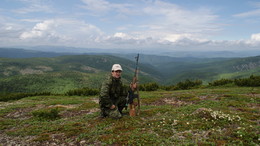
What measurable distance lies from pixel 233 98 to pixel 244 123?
1137 cm

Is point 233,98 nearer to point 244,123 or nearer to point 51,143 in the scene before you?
point 244,123

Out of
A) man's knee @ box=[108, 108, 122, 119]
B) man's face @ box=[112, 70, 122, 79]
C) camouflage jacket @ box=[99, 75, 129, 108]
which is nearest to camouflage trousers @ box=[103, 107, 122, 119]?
man's knee @ box=[108, 108, 122, 119]

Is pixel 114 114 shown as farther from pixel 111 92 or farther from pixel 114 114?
pixel 111 92

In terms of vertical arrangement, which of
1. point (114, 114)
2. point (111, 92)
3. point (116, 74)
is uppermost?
point (116, 74)

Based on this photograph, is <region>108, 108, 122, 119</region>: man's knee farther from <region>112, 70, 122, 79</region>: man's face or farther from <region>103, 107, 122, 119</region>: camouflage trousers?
<region>112, 70, 122, 79</region>: man's face

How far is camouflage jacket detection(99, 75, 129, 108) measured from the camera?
11.8 metres

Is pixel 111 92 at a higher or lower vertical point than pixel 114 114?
higher

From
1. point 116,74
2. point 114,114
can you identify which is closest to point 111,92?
point 116,74

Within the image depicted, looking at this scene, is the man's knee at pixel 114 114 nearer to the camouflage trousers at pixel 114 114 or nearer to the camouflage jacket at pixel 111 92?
the camouflage trousers at pixel 114 114

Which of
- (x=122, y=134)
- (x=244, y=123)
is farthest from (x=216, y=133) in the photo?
(x=122, y=134)

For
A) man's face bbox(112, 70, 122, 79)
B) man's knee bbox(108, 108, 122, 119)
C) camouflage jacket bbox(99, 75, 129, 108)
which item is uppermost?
man's face bbox(112, 70, 122, 79)

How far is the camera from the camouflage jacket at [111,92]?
11.8m

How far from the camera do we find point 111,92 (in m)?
12.4

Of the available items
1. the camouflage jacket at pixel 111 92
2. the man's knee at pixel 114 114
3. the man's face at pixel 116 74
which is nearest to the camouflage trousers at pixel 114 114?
the man's knee at pixel 114 114
